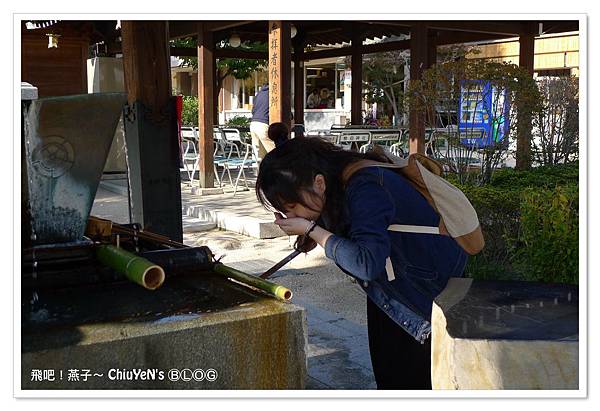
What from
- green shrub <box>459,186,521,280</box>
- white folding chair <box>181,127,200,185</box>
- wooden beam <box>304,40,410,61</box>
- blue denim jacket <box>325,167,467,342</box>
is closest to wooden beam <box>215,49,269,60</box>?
wooden beam <box>304,40,410,61</box>

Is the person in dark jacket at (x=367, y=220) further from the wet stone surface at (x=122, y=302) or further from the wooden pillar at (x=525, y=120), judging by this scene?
the wooden pillar at (x=525, y=120)

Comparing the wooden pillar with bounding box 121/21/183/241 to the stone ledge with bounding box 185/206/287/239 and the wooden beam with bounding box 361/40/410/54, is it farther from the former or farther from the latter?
the wooden beam with bounding box 361/40/410/54

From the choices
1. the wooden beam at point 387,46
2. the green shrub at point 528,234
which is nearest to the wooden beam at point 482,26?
the wooden beam at point 387,46

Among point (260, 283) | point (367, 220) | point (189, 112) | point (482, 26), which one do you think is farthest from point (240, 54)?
point (367, 220)

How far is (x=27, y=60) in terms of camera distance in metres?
12.6

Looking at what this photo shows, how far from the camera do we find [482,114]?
6.91m

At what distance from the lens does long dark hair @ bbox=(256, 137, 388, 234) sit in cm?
242

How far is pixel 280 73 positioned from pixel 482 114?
2342 mm

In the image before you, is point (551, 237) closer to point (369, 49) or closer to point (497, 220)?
point (497, 220)

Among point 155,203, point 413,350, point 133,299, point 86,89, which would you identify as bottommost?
point 413,350

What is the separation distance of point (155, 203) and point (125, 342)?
1.95 m

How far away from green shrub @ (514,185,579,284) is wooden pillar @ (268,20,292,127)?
155 inches

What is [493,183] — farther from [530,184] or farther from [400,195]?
[400,195]
